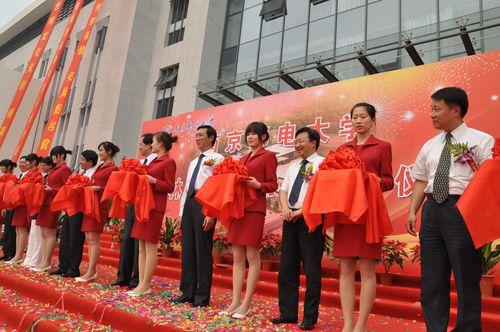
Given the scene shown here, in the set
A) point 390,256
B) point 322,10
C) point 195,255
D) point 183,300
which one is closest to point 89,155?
point 195,255

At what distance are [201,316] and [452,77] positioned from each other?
3834 millimetres

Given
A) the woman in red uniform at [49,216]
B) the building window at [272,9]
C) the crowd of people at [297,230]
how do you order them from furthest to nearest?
the building window at [272,9] < the woman in red uniform at [49,216] < the crowd of people at [297,230]

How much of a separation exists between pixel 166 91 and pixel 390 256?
31.3ft

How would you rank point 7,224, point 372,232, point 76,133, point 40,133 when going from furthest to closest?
point 40,133
point 76,133
point 7,224
point 372,232

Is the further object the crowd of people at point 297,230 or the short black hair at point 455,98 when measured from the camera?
the short black hair at point 455,98

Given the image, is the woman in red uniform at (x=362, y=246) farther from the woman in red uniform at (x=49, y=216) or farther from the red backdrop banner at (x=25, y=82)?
the red backdrop banner at (x=25, y=82)

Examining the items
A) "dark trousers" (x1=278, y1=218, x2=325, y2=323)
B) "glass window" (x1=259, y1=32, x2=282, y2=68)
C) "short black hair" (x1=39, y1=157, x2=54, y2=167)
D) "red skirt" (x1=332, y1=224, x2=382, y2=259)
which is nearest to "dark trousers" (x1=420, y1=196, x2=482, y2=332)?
"red skirt" (x1=332, y1=224, x2=382, y2=259)

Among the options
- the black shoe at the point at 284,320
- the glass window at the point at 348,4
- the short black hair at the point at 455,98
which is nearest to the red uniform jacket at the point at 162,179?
the black shoe at the point at 284,320

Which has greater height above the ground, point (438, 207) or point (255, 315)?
point (438, 207)

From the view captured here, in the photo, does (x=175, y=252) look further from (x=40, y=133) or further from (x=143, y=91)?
(x=40, y=133)

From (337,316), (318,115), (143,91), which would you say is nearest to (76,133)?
(143,91)

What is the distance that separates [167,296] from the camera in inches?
131

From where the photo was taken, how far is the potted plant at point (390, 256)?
13.3ft

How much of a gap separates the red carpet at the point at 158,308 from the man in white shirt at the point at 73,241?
204 millimetres
